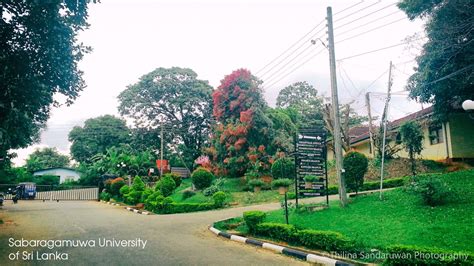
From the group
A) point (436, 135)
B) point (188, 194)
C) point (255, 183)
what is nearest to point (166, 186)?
point (188, 194)

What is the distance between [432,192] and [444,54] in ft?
30.9

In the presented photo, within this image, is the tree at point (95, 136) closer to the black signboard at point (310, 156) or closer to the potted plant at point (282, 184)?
the potted plant at point (282, 184)

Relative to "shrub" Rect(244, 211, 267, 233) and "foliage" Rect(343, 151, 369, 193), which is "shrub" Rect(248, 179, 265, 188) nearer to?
"foliage" Rect(343, 151, 369, 193)

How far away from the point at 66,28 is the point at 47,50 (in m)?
0.85

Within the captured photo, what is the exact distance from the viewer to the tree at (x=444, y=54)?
15.1 m

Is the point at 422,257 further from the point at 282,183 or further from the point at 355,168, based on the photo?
the point at 282,183

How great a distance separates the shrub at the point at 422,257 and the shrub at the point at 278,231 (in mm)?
3143

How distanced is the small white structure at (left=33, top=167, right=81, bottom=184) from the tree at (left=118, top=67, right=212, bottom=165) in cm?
1827

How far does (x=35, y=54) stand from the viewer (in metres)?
9.84

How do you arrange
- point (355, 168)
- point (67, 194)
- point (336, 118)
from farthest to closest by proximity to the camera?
point (67, 194) < point (355, 168) < point (336, 118)

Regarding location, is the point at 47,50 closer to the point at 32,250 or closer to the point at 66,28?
the point at 66,28

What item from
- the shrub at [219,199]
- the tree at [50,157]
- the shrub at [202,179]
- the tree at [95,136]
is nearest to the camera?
the shrub at [219,199]

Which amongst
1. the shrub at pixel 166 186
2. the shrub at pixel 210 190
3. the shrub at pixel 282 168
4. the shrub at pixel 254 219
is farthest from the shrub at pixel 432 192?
the shrub at pixel 166 186

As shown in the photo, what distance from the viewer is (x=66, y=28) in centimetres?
984
